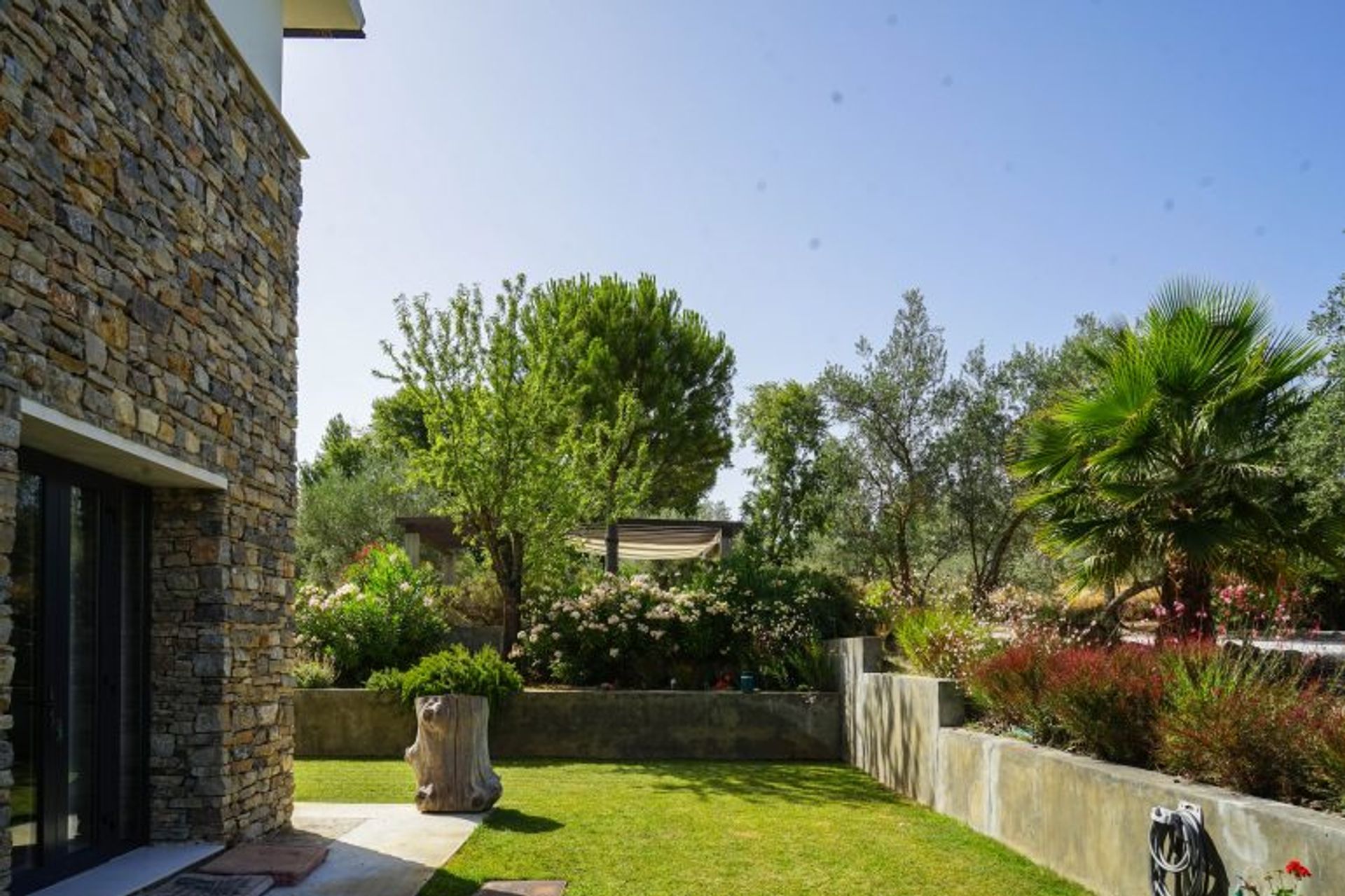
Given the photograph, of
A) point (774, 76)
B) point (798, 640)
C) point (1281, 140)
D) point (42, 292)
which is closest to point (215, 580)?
point (42, 292)

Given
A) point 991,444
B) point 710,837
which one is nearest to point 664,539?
point 991,444

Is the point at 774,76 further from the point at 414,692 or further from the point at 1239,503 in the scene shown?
the point at 414,692

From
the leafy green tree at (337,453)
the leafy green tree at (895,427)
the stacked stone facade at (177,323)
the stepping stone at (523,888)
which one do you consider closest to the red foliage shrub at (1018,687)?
the stepping stone at (523,888)

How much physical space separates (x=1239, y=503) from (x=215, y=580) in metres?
7.99

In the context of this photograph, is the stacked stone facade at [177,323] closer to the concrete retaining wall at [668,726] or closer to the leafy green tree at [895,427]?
the concrete retaining wall at [668,726]

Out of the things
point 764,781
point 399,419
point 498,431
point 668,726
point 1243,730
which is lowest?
point 764,781

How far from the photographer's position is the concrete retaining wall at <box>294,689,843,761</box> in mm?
13477

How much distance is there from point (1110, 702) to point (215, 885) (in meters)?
5.43

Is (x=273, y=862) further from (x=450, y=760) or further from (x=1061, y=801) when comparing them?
(x=1061, y=801)

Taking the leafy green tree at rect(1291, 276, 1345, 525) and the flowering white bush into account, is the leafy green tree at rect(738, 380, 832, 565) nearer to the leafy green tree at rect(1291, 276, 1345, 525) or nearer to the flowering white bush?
the flowering white bush

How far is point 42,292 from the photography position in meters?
5.16

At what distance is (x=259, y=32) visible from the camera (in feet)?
27.3

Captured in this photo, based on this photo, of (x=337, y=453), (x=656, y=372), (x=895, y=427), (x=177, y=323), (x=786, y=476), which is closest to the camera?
(x=177, y=323)

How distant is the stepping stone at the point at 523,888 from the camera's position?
21.8 ft
